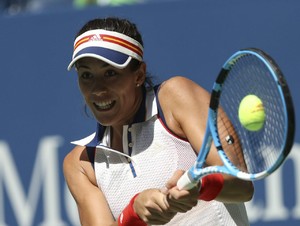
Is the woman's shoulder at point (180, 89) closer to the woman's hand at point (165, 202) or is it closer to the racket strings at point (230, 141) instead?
the racket strings at point (230, 141)

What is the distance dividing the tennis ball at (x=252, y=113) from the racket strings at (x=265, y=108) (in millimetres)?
21

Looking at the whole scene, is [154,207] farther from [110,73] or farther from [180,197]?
[110,73]

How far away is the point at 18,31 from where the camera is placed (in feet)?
20.5

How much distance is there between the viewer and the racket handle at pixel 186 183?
3.23m

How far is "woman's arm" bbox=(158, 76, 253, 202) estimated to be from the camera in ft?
11.1

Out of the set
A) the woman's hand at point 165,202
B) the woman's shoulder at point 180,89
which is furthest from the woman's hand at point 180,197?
the woman's shoulder at point 180,89

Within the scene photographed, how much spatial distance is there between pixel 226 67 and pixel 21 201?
321 centimetres

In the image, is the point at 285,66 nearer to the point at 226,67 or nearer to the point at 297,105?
the point at 297,105

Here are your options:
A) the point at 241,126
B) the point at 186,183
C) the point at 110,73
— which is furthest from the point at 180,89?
the point at 186,183

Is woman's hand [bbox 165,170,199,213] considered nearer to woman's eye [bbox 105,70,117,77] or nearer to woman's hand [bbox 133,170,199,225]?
woman's hand [bbox 133,170,199,225]

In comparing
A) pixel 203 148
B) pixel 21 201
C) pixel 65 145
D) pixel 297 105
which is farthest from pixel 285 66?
pixel 203 148

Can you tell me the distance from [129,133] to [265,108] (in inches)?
30.7

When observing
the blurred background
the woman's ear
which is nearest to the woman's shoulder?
the woman's ear

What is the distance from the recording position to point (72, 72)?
20.2ft
